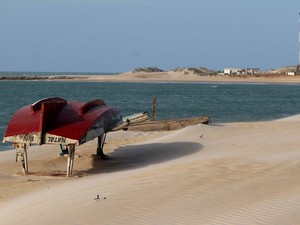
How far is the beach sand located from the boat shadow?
0.09ft

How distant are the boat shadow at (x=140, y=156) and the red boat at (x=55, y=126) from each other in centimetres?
106

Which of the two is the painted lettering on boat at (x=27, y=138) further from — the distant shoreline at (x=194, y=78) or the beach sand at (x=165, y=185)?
the distant shoreline at (x=194, y=78)

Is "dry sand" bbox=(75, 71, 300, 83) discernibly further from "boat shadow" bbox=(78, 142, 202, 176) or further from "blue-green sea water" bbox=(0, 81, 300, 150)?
"boat shadow" bbox=(78, 142, 202, 176)

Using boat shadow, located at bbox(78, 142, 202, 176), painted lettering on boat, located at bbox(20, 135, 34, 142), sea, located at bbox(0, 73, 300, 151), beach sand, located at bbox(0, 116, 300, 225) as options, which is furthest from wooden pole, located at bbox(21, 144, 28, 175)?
sea, located at bbox(0, 73, 300, 151)

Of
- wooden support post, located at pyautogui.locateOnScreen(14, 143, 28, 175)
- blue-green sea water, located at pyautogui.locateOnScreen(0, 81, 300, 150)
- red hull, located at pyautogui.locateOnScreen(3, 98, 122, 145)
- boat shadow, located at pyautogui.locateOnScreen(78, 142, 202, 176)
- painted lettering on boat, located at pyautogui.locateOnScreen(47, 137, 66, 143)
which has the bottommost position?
blue-green sea water, located at pyautogui.locateOnScreen(0, 81, 300, 150)

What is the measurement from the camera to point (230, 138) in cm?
1919

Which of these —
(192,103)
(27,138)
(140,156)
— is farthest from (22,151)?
(192,103)

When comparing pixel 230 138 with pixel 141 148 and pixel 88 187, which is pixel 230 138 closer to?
pixel 141 148

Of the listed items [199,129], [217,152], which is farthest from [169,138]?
[217,152]

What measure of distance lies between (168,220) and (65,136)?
5.93 metres

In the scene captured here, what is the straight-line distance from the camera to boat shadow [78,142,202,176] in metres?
15.4

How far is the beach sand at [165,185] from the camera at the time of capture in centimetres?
895

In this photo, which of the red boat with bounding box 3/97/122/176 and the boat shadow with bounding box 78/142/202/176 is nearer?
the red boat with bounding box 3/97/122/176

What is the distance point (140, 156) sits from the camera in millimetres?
17109
